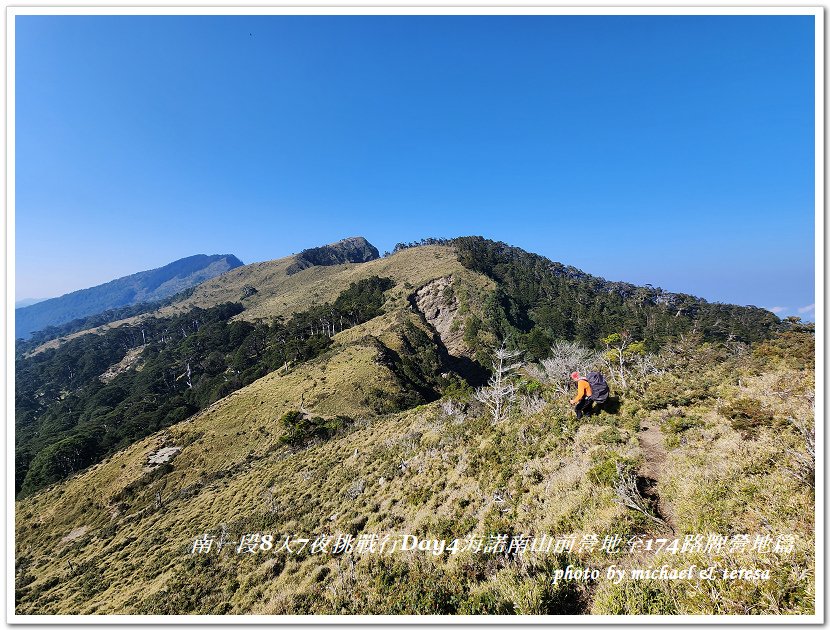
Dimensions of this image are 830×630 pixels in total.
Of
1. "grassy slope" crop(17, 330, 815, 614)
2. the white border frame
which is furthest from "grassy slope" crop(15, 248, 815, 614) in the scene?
the white border frame

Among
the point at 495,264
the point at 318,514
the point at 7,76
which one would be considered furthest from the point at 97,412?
the point at 495,264

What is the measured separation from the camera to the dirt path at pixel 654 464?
6820mm

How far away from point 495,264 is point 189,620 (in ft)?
469

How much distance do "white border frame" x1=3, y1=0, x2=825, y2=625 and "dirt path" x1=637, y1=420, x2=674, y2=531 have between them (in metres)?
2.17

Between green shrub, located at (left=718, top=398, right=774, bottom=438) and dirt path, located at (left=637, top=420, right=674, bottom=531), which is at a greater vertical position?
green shrub, located at (left=718, top=398, right=774, bottom=438)

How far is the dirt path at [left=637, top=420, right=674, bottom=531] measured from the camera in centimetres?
682

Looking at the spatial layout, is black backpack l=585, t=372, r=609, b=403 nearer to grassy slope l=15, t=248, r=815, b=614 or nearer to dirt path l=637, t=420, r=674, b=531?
grassy slope l=15, t=248, r=815, b=614
